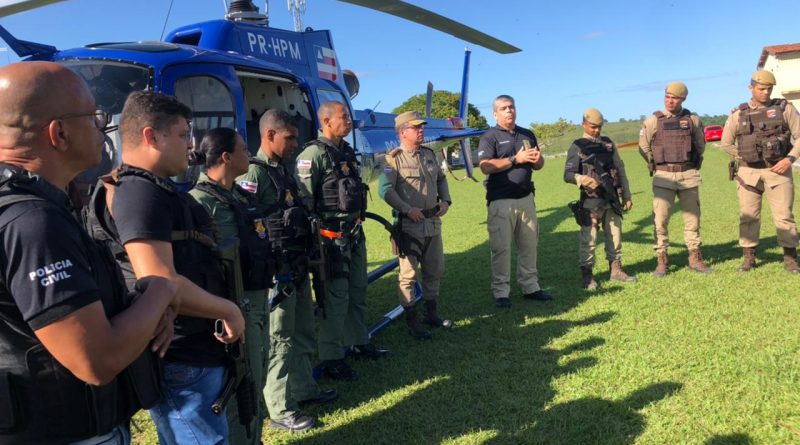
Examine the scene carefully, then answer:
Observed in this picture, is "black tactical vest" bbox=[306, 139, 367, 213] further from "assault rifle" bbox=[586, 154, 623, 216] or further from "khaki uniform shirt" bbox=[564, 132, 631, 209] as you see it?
"assault rifle" bbox=[586, 154, 623, 216]

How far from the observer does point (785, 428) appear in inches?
108

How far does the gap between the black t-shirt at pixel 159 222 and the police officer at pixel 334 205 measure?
1.95 meters

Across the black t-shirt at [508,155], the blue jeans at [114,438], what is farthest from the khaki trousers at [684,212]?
the blue jeans at [114,438]

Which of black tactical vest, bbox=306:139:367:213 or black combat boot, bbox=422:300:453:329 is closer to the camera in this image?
black tactical vest, bbox=306:139:367:213

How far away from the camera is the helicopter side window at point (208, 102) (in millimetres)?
4137

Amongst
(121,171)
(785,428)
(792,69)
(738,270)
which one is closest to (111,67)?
(121,171)

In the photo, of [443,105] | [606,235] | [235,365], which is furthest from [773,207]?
[443,105]

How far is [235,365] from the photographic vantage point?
192cm

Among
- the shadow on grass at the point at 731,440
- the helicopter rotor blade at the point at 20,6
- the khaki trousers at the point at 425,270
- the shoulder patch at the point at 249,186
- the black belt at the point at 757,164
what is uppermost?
the helicopter rotor blade at the point at 20,6

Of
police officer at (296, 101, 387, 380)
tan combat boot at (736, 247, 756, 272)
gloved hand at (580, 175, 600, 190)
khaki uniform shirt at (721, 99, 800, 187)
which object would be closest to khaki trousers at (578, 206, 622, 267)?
gloved hand at (580, 175, 600, 190)

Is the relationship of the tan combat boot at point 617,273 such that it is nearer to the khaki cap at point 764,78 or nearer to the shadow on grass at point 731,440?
the khaki cap at point 764,78

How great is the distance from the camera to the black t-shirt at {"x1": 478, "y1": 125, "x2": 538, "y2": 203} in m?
5.40

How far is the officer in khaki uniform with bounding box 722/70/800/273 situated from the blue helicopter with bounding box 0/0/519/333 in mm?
3484

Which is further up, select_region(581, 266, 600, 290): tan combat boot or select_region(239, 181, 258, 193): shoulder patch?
select_region(239, 181, 258, 193): shoulder patch
